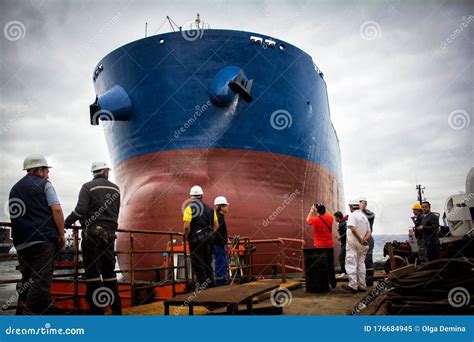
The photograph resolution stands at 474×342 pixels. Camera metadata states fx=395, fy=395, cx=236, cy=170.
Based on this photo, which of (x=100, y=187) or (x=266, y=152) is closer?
(x=100, y=187)

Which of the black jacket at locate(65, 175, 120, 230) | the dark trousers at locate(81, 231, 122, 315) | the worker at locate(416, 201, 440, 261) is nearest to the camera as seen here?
the dark trousers at locate(81, 231, 122, 315)

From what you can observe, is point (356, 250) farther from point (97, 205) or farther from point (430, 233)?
point (97, 205)

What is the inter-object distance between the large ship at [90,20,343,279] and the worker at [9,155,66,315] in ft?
21.1

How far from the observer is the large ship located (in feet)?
34.7

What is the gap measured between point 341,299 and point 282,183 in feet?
20.8

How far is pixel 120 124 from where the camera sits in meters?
12.0

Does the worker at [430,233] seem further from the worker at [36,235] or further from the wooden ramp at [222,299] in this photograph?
the worker at [36,235]

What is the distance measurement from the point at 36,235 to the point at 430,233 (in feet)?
21.7

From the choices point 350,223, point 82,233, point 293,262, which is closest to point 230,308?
point 82,233

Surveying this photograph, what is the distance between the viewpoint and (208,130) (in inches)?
427

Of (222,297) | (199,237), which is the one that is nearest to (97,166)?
(199,237)

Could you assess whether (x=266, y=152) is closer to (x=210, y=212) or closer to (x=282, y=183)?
(x=282, y=183)

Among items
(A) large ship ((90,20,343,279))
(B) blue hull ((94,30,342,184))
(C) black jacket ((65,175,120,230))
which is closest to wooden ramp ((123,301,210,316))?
(C) black jacket ((65,175,120,230))

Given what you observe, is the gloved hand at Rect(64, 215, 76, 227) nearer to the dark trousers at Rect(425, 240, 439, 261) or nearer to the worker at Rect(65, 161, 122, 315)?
the worker at Rect(65, 161, 122, 315)
